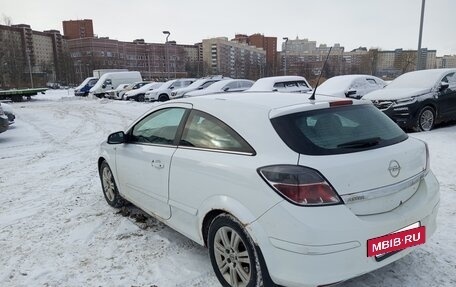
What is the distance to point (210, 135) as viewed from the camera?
3.05m

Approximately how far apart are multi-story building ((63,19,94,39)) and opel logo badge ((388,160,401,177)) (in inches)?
5065

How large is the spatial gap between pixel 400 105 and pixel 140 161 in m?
7.48

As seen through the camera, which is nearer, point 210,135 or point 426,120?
point 210,135

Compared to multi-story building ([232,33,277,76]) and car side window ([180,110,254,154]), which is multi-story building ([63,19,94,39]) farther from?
car side window ([180,110,254,154])

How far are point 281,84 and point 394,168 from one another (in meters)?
12.8

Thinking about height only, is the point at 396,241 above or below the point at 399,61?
below

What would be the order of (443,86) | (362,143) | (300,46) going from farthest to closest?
(300,46), (443,86), (362,143)

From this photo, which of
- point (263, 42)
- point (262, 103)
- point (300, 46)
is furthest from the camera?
point (263, 42)

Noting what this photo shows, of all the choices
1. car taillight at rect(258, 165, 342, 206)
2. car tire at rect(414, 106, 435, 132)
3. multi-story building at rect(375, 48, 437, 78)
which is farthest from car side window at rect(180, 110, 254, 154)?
multi-story building at rect(375, 48, 437, 78)

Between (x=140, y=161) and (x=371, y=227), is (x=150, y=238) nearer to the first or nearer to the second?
(x=140, y=161)

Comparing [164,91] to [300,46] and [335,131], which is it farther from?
[300,46]

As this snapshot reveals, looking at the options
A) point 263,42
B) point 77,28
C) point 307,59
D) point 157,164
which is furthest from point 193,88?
point 77,28

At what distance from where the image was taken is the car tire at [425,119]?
9116mm

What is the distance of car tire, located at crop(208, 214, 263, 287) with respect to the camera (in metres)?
2.57
